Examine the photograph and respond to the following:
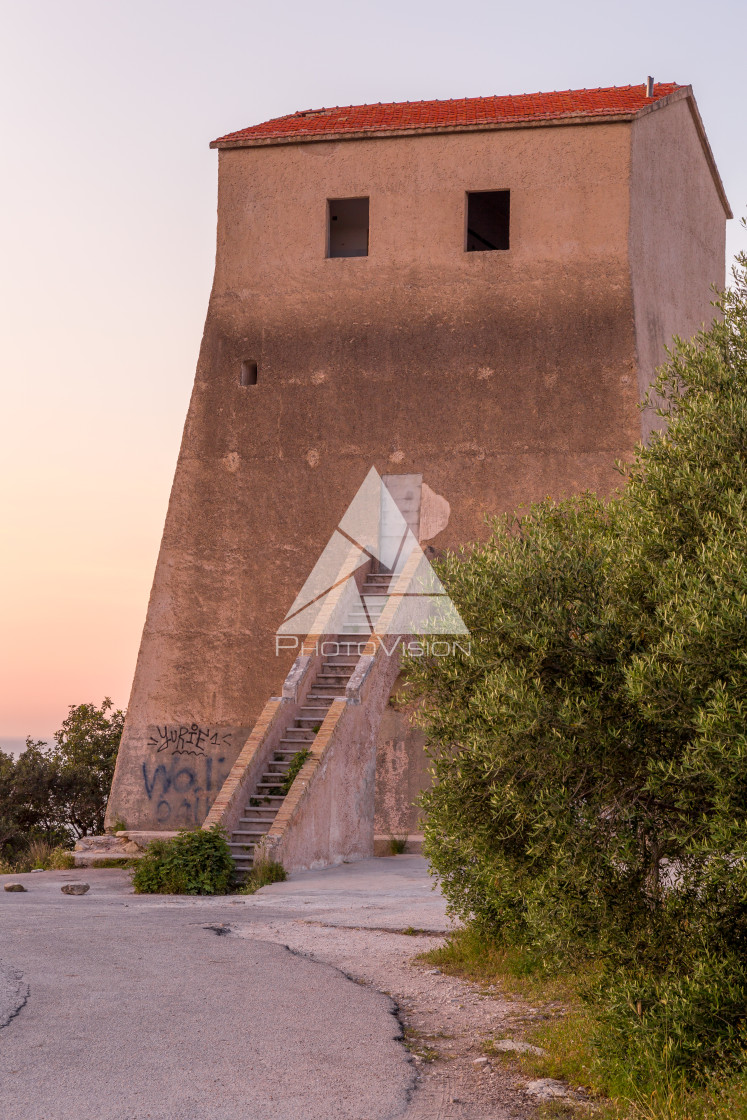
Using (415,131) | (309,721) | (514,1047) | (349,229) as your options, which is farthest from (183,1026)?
(349,229)

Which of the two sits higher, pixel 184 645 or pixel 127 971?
pixel 184 645

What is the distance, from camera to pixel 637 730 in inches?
273

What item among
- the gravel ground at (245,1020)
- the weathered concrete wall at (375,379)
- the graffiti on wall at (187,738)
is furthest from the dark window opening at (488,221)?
the gravel ground at (245,1020)

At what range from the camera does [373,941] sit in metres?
11.1

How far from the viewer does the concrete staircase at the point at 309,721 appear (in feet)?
52.2

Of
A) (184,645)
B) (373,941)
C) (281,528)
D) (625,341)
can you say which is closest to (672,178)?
(625,341)

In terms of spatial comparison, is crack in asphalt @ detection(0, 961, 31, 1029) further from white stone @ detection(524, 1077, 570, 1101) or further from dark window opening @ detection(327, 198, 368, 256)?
dark window opening @ detection(327, 198, 368, 256)

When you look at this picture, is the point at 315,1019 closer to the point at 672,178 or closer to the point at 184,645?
the point at 184,645

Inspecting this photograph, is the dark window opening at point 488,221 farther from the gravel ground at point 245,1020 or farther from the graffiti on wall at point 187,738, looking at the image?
the gravel ground at point 245,1020

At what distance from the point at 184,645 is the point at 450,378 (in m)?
7.00

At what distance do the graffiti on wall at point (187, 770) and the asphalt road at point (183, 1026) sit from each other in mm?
7866

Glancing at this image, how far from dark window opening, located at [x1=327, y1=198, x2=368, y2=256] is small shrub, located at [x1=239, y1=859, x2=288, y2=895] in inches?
610

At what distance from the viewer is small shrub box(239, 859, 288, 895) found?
583 inches

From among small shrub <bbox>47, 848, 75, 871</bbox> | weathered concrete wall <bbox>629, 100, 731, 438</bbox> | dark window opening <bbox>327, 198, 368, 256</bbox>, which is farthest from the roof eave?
small shrub <bbox>47, 848, 75, 871</bbox>
